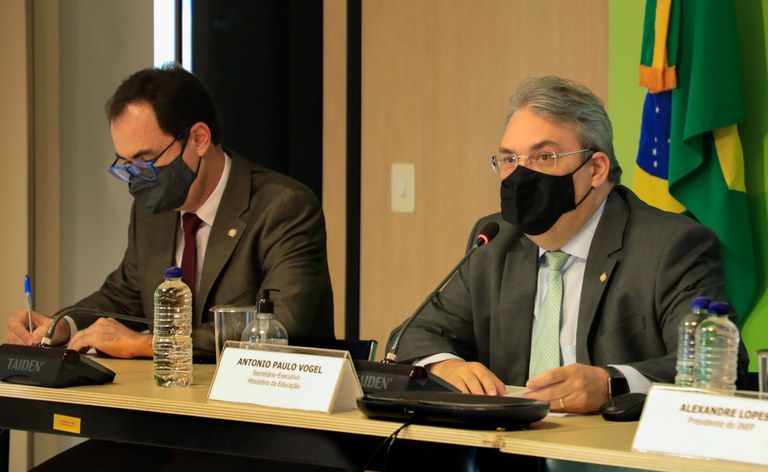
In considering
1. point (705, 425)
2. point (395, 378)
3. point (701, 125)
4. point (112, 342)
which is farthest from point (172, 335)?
point (701, 125)

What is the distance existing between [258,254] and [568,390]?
1325 mm

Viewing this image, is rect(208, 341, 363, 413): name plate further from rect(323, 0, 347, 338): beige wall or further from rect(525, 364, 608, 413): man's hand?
rect(323, 0, 347, 338): beige wall

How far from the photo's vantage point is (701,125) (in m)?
3.45

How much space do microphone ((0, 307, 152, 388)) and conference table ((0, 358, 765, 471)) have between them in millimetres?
26

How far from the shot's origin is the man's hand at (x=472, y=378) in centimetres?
204

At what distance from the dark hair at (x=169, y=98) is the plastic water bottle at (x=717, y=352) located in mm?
1779

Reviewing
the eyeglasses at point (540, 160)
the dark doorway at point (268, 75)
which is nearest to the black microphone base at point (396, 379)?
the eyeglasses at point (540, 160)

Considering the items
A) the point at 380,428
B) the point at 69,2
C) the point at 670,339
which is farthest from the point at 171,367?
the point at 69,2

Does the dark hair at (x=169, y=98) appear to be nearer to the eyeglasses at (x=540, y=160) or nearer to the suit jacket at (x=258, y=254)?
the suit jacket at (x=258, y=254)

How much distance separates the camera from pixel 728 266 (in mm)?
3502

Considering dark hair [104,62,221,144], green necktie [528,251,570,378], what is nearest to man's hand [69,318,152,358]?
dark hair [104,62,221,144]

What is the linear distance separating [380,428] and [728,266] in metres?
2.13

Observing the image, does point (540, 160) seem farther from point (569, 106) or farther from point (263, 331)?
point (263, 331)

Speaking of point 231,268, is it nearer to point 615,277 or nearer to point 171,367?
point 171,367
